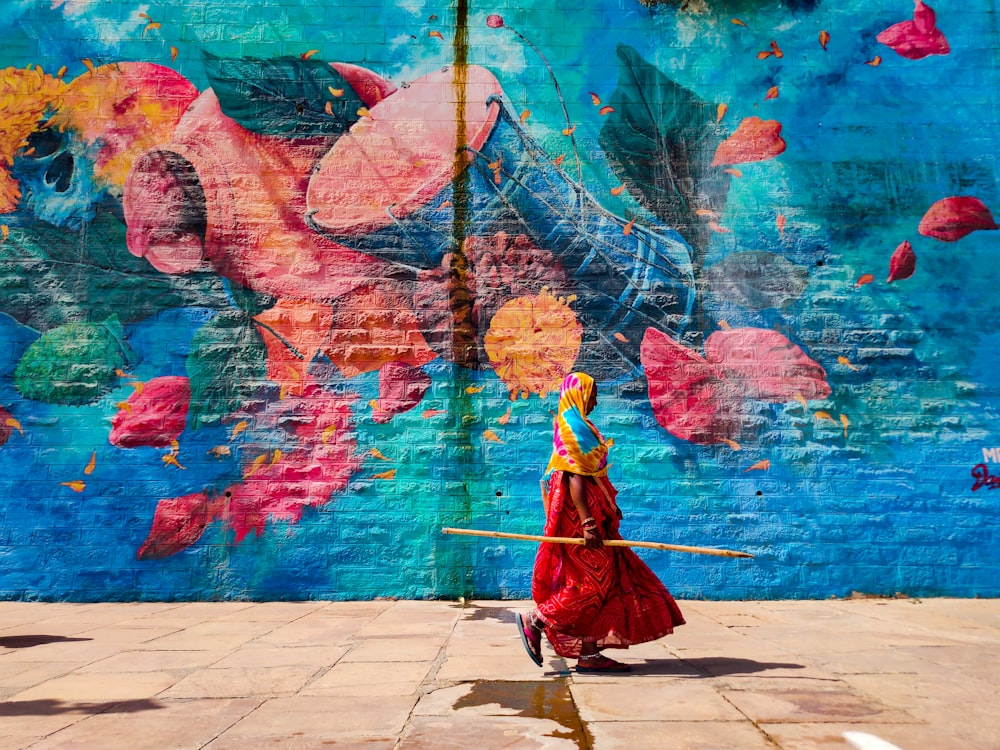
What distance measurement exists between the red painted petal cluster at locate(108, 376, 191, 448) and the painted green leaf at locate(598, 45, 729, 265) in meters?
4.72

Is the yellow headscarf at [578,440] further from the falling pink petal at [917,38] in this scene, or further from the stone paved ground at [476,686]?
the falling pink petal at [917,38]

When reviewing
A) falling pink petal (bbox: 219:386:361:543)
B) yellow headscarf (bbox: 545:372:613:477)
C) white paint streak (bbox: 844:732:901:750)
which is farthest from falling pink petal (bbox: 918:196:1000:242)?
falling pink petal (bbox: 219:386:361:543)

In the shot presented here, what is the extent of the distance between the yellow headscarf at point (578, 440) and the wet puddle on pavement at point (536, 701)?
3.68ft

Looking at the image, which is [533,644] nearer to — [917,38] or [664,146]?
[664,146]

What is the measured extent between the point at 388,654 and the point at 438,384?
2962 millimetres

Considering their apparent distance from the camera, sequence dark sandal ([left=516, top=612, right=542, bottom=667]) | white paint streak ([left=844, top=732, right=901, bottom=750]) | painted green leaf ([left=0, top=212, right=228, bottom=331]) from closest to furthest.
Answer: white paint streak ([left=844, top=732, right=901, bottom=750])
dark sandal ([left=516, top=612, right=542, bottom=667])
painted green leaf ([left=0, top=212, right=228, bottom=331])

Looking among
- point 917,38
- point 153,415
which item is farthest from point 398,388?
point 917,38

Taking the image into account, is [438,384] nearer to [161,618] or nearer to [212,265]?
[212,265]

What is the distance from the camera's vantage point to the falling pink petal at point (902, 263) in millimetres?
6543

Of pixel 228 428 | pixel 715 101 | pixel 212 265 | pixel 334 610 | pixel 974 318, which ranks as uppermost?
pixel 715 101

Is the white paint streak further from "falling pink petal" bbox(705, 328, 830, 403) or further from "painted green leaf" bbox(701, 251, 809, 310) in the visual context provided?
"painted green leaf" bbox(701, 251, 809, 310)

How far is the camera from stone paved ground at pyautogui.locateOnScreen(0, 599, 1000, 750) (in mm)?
2457

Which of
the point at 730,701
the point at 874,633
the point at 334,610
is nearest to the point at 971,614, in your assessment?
the point at 874,633

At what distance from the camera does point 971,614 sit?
5262mm
